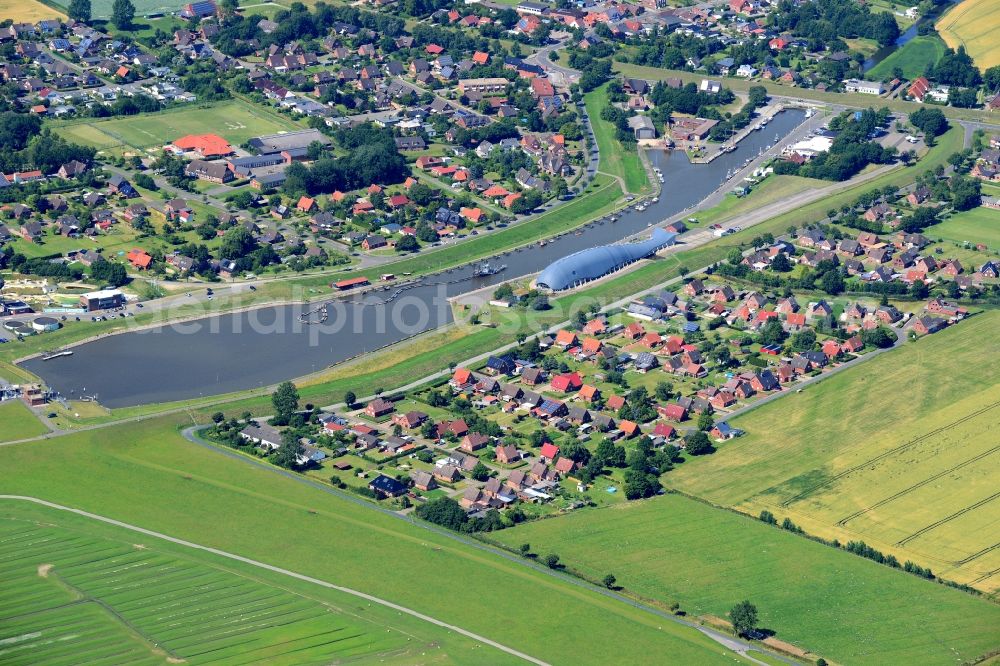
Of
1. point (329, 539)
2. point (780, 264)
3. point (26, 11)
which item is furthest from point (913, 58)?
point (329, 539)

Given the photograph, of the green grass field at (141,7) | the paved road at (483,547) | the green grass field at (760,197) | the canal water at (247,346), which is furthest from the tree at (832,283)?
the green grass field at (141,7)

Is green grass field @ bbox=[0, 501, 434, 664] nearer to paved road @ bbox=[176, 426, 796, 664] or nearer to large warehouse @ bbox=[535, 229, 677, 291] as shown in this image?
paved road @ bbox=[176, 426, 796, 664]

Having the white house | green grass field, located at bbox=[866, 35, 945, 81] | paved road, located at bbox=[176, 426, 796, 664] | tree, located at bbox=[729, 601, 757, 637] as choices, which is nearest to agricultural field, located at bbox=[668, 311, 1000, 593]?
tree, located at bbox=[729, 601, 757, 637]

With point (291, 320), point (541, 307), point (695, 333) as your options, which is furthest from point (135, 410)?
point (695, 333)

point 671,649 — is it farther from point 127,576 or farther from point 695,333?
point 695,333

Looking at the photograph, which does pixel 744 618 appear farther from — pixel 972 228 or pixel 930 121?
pixel 930 121

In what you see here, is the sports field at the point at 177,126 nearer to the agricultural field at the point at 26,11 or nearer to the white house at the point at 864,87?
the agricultural field at the point at 26,11
